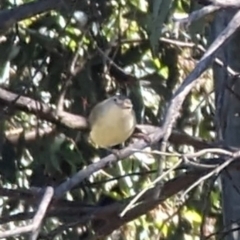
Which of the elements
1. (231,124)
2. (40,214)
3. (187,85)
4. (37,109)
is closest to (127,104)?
(231,124)

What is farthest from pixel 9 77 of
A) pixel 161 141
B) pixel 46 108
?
pixel 161 141

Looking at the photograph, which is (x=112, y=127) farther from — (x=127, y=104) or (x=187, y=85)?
(x=187, y=85)

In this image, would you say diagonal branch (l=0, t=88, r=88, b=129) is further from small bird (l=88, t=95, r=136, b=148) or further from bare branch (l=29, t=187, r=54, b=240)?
bare branch (l=29, t=187, r=54, b=240)

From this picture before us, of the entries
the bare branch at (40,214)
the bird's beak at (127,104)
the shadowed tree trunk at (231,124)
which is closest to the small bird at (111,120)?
the bird's beak at (127,104)

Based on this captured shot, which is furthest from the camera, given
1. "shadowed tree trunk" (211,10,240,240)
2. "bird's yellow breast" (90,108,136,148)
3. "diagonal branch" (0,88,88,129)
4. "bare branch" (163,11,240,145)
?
"bird's yellow breast" (90,108,136,148)

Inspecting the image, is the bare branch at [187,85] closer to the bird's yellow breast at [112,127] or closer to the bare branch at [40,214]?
the bare branch at [40,214]

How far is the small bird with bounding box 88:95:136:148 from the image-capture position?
3.70m

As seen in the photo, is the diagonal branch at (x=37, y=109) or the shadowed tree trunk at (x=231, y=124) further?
the shadowed tree trunk at (x=231, y=124)

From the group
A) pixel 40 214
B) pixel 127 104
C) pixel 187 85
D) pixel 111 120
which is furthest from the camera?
pixel 111 120

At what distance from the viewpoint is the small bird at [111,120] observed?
370 centimetres

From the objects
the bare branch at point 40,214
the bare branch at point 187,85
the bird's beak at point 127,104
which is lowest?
the bare branch at point 40,214

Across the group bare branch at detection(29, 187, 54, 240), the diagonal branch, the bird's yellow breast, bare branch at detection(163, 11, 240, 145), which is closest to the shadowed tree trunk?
the bird's yellow breast

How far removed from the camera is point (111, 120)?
3.94 metres

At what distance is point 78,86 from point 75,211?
72 cm
